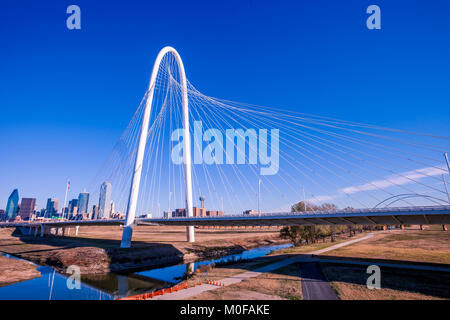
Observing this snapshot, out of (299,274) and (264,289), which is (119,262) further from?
(299,274)

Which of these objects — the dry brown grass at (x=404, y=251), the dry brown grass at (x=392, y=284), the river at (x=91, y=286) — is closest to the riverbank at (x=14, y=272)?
the river at (x=91, y=286)

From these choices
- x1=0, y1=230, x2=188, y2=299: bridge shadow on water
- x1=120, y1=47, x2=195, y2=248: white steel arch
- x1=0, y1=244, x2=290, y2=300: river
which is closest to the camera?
x1=0, y1=244, x2=290, y2=300: river

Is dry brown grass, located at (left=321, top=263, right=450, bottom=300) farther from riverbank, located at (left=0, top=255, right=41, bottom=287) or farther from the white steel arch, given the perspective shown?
riverbank, located at (left=0, top=255, right=41, bottom=287)

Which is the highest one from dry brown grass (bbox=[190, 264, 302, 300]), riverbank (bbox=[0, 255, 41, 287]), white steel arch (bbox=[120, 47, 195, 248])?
white steel arch (bbox=[120, 47, 195, 248])

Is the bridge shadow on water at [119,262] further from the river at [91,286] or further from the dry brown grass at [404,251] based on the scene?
the dry brown grass at [404,251]

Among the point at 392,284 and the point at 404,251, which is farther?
the point at 404,251
